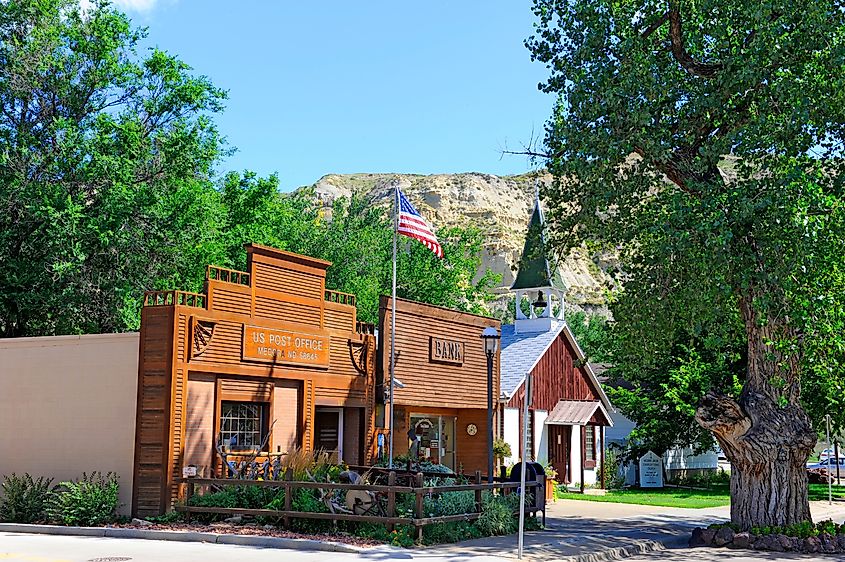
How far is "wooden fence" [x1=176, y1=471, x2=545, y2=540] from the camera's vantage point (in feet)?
53.4

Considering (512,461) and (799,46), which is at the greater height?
(799,46)

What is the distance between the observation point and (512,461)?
34.1 meters

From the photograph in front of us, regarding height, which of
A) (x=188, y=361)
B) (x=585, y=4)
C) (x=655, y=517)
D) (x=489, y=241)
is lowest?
(x=655, y=517)

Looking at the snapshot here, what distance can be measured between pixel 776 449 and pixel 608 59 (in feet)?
29.0

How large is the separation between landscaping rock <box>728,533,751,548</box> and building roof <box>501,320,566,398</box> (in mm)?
15281

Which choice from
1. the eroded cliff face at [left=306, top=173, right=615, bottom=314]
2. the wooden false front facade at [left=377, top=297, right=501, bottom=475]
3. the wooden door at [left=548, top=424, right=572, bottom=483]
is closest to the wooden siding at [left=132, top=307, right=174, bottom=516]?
the wooden false front facade at [left=377, top=297, right=501, bottom=475]

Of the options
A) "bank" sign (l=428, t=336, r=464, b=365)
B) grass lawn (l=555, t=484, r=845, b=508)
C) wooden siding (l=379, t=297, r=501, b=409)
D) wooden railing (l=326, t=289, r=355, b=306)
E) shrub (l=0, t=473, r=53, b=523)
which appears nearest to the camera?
shrub (l=0, t=473, r=53, b=523)

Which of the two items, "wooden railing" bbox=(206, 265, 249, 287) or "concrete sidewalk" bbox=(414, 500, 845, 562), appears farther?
"wooden railing" bbox=(206, 265, 249, 287)

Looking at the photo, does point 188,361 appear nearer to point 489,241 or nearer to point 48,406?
point 48,406

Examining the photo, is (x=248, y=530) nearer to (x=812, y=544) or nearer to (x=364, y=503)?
(x=364, y=503)

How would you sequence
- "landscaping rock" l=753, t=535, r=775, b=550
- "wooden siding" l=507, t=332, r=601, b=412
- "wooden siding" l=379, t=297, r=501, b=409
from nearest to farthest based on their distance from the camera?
1. "landscaping rock" l=753, t=535, r=775, b=550
2. "wooden siding" l=379, t=297, r=501, b=409
3. "wooden siding" l=507, t=332, r=601, b=412

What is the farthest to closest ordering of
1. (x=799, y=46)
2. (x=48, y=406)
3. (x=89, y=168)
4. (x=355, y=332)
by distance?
(x=89, y=168)
(x=355, y=332)
(x=48, y=406)
(x=799, y=46)

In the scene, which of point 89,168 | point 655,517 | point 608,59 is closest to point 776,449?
point 655,517

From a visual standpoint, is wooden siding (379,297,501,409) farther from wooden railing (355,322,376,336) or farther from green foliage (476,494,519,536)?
green foliage (476,494,519,536)
